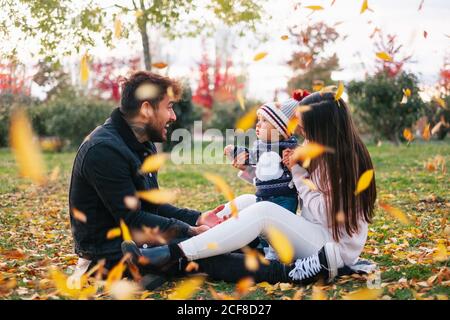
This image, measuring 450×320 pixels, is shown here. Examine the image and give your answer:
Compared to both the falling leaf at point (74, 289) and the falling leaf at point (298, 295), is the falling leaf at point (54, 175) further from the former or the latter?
the falling leaf at point (298, 295)

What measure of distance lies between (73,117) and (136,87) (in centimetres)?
1549

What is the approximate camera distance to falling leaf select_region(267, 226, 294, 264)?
3732 millimetres

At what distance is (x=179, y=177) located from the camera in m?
11.3

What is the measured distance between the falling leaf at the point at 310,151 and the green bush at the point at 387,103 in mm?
13635

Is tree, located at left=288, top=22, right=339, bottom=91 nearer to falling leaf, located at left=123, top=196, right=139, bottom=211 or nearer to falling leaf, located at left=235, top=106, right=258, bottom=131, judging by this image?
falling leaf, located at left=235, top=106, right=258, bottom=131

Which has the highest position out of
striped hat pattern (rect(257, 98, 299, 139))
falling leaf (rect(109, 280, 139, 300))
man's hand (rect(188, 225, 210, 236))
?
striped hat pattern (rect(257, 98, 299, 139))

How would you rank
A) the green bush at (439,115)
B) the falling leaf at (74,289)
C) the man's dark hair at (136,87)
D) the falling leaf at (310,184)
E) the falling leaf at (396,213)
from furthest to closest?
the green bush at (439,115)
the falling leaf at (396,213)
the man's dark hair at (136,87)
the falling leaf at (310,184)
the falling leaf at (74,289)

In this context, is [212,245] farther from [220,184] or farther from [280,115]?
[220,184]

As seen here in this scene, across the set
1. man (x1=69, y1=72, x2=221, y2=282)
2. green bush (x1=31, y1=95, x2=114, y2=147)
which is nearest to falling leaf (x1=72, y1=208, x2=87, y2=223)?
man (x1=69, y1=72, x2=221, y2=282)

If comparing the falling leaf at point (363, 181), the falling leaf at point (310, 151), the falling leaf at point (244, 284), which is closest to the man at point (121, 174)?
the falling leaf at point (244, 284)

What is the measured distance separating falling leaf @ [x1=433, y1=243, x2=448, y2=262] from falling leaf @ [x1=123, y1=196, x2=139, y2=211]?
212 cm

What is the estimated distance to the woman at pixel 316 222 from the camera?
3.70 m

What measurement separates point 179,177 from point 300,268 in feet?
25.3
